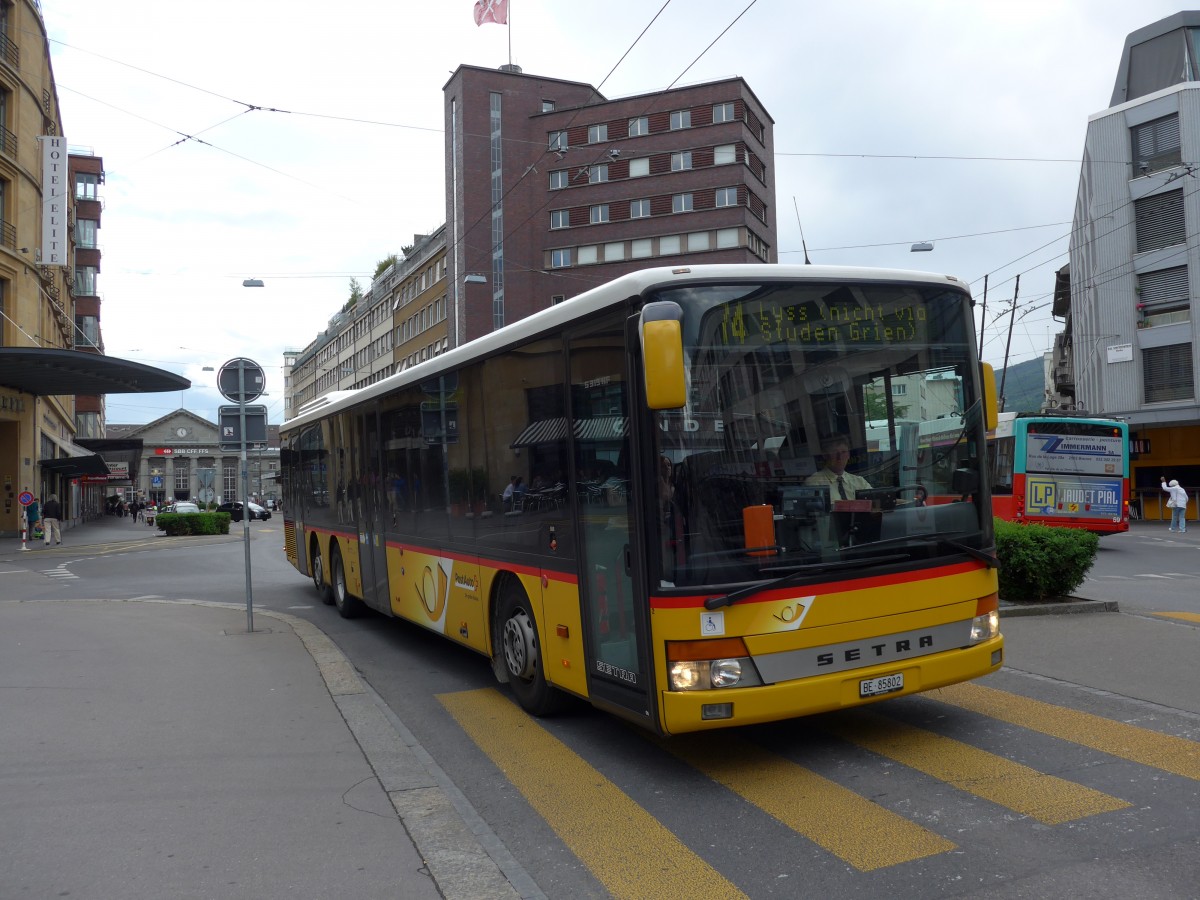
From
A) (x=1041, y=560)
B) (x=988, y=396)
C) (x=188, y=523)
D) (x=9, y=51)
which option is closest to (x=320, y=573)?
(x=1041, y=560)

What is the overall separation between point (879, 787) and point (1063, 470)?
19.3m

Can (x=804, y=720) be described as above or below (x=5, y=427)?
below

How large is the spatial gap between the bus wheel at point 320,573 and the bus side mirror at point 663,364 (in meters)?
10.0

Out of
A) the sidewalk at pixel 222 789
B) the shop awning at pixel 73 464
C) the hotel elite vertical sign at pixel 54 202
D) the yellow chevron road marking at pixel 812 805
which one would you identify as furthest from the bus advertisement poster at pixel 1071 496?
the shop awning at pixel 73 464

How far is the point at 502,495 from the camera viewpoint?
741 centimetres

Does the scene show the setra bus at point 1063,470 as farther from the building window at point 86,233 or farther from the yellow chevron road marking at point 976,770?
the building window at point 86,233

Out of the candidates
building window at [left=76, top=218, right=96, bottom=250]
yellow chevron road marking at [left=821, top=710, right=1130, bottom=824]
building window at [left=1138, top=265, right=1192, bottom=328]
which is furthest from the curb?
Result: building window at [left=76, top=218, right=96, bottom=250]

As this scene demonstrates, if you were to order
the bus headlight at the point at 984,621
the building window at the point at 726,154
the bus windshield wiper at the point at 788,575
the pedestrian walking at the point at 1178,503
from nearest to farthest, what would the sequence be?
1. the bus windshield wiper at the point at 788,575
2. the bus headlight at the point at 984,621
3. the pedestrian walking at the point at 1178,503
4. the building window at the point at 726,154

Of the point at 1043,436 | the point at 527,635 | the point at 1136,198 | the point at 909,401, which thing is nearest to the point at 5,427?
the point at 1043,436

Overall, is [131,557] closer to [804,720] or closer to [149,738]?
[149,738]

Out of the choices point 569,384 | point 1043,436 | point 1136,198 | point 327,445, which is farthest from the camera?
point 1136,198

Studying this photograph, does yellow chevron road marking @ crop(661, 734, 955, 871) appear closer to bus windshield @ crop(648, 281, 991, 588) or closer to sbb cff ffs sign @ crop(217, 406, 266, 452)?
bus windshield @ crop(648, 281, 991, 588)

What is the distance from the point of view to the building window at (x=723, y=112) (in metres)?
55.3

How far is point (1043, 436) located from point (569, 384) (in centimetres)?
1892
